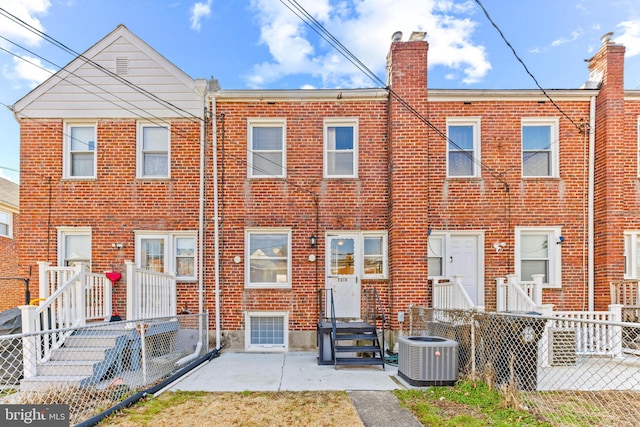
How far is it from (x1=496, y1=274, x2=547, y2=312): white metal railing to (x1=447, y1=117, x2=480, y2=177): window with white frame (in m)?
2.71

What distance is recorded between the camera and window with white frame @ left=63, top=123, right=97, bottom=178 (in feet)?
28.8

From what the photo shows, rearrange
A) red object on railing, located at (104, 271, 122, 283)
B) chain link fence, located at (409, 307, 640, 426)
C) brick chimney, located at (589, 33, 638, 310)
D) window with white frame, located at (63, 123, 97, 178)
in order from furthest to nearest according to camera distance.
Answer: window with white frame, located at (63, 123, 97, 178) → brick chimney, located at (589, 33, 638, 310) → red object on railing, located at (104, 271, 122, 283) → chain link fence, located at (409, 307, 640, 426)

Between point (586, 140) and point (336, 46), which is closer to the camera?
point (336, 46)

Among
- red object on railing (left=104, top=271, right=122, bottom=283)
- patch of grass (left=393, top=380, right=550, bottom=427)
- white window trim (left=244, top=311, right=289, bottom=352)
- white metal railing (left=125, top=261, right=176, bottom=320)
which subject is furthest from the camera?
white window trim (left=244, top=311, right=289, bottom=352)

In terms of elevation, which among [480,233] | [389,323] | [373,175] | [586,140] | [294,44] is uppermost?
[294,44]

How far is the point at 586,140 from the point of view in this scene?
8750 mm

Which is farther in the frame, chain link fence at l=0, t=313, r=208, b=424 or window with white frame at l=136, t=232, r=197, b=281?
window with white frame at l=136, t=232, r=197, b=281

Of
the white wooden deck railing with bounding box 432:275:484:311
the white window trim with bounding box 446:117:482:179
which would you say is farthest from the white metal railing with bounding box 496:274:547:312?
the white window trim with bounding box 446:117:482:179

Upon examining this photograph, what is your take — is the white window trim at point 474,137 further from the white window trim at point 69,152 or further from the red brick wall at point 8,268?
the red brick wall at point 8,268

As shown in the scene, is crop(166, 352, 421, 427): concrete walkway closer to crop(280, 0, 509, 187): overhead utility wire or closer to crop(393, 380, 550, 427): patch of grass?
crop(393, 380, 550, 427): patch of grass

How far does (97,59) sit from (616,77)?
12.5 m

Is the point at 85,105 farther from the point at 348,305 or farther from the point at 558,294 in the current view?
the point at 558,294

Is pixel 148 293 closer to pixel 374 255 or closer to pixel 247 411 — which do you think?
pixel 247 411

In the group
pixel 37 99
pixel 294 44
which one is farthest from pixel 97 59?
pixel 294 44
